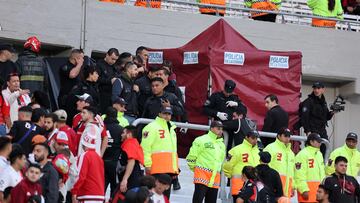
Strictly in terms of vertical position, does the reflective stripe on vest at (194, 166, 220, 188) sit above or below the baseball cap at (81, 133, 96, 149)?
below

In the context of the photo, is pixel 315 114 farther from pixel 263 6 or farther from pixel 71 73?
pixel 263 6

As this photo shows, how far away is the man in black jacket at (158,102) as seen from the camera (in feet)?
59.5

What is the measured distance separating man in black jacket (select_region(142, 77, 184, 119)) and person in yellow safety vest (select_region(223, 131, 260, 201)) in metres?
1.07

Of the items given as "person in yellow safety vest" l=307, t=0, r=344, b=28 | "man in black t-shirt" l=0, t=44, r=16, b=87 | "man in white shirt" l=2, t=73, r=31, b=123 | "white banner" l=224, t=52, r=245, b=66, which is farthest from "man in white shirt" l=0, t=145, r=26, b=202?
"person in yellow safety vest" l=307, t=0, r=344, b=28

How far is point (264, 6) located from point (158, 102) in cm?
797

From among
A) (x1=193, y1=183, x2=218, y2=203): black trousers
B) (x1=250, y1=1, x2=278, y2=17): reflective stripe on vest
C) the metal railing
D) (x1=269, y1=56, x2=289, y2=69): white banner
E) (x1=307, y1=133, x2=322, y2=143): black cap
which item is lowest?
(x1=193, y1=183, x2=218, y2=203): black trousers

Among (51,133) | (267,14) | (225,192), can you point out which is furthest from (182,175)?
(267,14)

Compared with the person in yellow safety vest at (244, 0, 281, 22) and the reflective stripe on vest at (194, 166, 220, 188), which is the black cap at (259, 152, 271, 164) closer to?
the reflective stripe on vest at (194, 166, 220, 188)

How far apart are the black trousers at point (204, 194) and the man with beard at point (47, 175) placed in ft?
11.7

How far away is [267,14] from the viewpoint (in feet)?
84.4

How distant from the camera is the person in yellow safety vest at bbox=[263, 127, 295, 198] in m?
18.7

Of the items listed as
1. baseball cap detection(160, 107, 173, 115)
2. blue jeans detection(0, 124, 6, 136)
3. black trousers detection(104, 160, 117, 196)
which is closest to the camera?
blue jeans detection(0, 124, 6, 136)

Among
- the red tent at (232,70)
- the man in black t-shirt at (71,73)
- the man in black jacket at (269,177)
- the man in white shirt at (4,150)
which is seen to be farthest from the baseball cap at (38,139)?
the red tent at (232,70)

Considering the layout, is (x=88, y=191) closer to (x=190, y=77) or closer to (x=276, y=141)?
(x=276, y=141)
